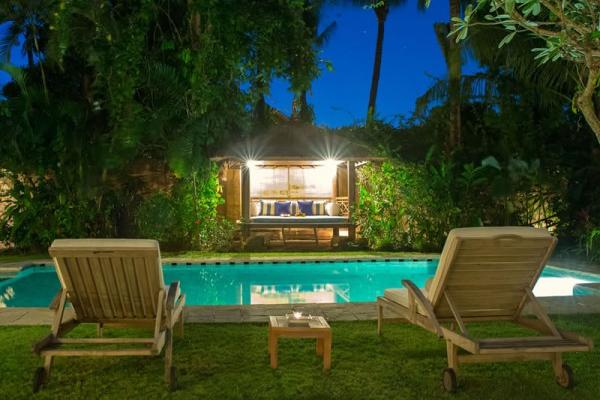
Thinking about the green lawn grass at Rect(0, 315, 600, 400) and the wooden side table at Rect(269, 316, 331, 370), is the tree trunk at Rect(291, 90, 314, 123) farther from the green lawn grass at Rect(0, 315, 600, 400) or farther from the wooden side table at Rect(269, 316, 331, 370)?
the wooden side table at Rect(269, 316, 331, 370)

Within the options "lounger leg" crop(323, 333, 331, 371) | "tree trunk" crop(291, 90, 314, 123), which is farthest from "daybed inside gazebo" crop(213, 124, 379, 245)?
"lounger leg" crop(323, 333, 331, 371)

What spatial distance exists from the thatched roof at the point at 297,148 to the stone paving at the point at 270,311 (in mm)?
7943

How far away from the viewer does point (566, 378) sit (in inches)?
146

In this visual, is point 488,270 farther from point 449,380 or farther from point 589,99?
point 589,99

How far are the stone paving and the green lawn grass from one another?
1.87ft

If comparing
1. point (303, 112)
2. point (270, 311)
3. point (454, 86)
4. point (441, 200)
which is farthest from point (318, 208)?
point (270, 311)

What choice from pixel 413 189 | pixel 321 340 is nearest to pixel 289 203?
pixel 413 189

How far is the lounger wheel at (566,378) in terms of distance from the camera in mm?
3686

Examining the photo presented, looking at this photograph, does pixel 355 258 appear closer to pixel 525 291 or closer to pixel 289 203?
pixel 289 203

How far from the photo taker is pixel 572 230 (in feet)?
41.9

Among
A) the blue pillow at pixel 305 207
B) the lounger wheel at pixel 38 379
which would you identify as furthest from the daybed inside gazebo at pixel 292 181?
the lounger wheel at pixel 38 379

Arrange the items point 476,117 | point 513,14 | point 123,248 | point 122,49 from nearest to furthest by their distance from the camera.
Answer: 1. point 513,14
2. point 123,248
3. point 122,49
4. point 476,117

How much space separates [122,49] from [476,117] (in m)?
9.25

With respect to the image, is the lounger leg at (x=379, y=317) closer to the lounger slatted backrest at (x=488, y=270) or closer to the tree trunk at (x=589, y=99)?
the lounger slatted backrest at (x=488, y=270)
